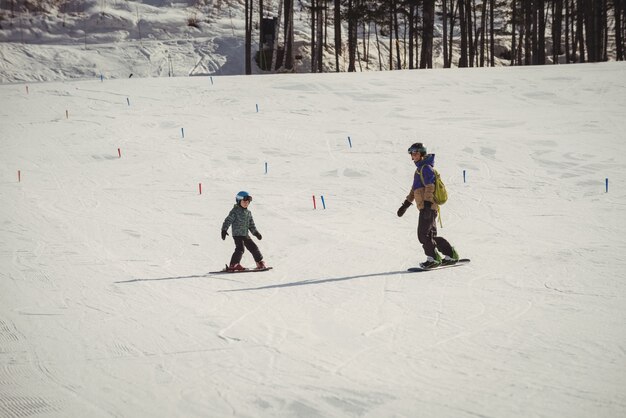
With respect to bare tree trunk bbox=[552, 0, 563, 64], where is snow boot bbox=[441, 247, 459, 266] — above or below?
below

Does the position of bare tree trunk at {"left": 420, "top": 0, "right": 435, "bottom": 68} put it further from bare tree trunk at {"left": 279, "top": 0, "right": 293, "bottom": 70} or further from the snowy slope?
bare tree trunk at {"left": 279, "top": 0, "right": 293, "bottom": 70}

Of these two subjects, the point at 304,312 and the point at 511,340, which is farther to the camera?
the point at 304,312

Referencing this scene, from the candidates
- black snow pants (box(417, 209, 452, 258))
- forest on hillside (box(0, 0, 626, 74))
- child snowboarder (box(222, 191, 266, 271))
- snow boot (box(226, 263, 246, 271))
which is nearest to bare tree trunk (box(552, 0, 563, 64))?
forest on hillside (box(0, 0, 626, 74))

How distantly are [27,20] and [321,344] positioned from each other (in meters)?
58.4

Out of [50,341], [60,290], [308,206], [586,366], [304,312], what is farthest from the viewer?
[308,206]

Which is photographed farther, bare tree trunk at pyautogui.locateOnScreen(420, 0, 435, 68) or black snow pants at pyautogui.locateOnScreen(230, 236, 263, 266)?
bare tree trunk at pyautogui.locateOnScreen(420, 0, 435, 68)

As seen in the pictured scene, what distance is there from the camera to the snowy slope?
5.52 m

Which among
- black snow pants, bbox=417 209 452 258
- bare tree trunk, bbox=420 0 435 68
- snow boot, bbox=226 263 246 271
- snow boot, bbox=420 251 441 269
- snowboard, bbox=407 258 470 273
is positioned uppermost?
bare tree trunk, bbox=420 0 435 68

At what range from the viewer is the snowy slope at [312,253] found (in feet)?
18.1

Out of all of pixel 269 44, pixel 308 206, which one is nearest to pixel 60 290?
pixel 308 206

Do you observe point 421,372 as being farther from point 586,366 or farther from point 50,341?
point 50,341

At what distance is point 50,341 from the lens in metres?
6.80

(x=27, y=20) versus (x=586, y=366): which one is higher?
(x=27, y=20)

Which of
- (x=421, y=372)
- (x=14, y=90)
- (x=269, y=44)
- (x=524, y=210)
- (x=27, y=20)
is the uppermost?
(x=27, y=20)
